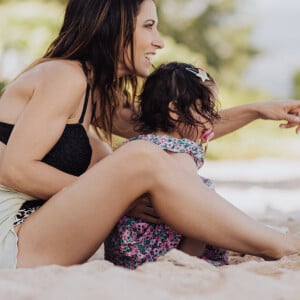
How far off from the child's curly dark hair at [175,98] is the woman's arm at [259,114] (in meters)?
0.34

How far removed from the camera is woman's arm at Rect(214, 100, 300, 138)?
3.29 metres

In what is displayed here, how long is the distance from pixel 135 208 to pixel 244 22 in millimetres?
18377

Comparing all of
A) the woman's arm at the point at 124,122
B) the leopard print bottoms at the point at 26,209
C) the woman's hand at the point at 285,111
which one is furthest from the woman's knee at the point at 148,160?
the woman's hand at the point at 285,111

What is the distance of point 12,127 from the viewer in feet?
8.83

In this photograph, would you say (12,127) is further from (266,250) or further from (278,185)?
(278,185)

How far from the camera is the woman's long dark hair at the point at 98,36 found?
9.25 ft

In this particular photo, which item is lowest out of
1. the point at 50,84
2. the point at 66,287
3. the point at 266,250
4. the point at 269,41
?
the point at 269,41

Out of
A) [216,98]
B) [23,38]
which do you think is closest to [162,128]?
[216,98]

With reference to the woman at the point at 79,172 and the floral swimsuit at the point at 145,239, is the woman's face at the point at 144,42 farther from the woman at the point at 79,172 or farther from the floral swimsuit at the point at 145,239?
the floral swimsuit at the point at 145,239

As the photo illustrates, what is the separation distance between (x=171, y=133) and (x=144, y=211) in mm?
499

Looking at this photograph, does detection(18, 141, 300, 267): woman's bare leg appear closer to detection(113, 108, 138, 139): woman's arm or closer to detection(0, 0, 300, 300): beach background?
detection(0, 0, 300, 300): beach background

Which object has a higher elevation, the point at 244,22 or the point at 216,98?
the point at 216,98

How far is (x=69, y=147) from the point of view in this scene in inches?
106

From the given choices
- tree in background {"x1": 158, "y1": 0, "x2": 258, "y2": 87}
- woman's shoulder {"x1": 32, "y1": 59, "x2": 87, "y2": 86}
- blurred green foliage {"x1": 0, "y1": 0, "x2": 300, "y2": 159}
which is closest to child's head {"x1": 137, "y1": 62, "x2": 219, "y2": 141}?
woman's shoulder {"x1": 32, "y1": 59, "x2": 87, "y2": 86}
